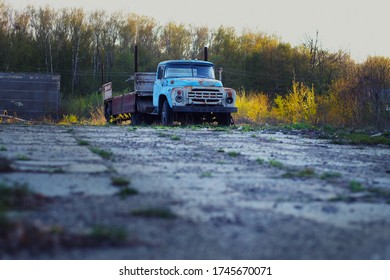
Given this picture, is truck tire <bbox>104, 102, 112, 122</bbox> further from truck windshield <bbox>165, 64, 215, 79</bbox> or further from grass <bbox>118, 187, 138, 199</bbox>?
grass <bbox>118, 187, 138, 199</bbox>

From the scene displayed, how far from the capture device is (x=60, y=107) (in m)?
38.6

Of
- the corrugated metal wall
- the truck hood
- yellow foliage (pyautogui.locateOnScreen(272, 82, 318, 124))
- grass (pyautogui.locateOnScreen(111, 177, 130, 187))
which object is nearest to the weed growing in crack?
grass (pyautogui.locateOnScreen(111, 177, 130, 187))

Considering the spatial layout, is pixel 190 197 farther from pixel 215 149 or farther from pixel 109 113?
pixel 109 113

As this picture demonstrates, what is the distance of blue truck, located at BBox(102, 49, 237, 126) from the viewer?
18609 millimetres

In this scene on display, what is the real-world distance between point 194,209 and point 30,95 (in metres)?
34.6

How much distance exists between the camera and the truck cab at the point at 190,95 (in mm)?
18547

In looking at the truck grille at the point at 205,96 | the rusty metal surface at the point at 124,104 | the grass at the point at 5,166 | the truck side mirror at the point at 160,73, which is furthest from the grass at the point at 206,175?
the rusty metal surface at the point at 124,104

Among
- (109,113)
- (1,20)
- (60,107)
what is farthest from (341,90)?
(1,20)

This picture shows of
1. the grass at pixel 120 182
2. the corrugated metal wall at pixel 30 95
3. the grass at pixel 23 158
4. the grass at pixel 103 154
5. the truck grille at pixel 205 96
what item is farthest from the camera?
the corrugated metal wall at pixel 30 95

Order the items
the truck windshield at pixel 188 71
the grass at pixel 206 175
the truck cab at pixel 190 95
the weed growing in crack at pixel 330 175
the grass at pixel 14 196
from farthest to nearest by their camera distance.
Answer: the truck windshield at pixel 188 71 → the truck cab at pixel 190 95 → the weed growing in crack at pixel 330 175 → the grass at pixel 206 175 → the grass at pixel 14 196

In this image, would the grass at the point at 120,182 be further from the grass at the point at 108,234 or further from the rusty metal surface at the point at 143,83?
the rusty metal surface at the point at 143,83

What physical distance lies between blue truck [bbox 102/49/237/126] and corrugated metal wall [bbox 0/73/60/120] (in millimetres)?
16754

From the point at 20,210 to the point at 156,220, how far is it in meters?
0.75

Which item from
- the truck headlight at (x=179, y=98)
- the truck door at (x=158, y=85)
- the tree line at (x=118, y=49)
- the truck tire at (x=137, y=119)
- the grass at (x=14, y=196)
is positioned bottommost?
the truck tire at (x=137, y=119)
